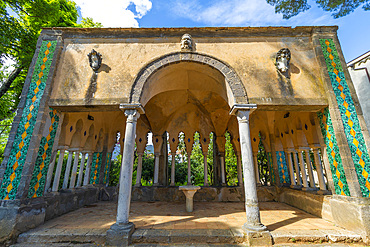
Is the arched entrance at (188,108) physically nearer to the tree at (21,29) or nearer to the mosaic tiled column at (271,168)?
the mosaic tiled column at (271,168)

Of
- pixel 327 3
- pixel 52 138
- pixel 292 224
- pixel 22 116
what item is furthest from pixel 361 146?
pixel 22 116

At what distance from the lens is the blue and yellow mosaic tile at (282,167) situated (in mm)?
8117

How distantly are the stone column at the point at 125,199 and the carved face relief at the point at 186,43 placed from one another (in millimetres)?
2631

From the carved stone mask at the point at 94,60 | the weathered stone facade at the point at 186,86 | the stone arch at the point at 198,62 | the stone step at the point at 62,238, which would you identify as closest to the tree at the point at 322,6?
the weathered stone facade at the point at 186,86

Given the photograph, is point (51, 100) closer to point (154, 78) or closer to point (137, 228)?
point (154, 78)

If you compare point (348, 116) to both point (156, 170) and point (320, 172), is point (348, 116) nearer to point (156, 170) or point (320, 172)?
point (320, 172)

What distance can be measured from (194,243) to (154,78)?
477 cm

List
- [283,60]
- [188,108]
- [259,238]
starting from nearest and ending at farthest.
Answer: [259,238] < [283,60] < [188,108]

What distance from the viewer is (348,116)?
4781 mm

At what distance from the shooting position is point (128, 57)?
5527 mm

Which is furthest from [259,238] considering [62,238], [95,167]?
[95,167]

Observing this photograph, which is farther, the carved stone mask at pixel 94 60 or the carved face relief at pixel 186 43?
the carved face relief at pixel 186 43

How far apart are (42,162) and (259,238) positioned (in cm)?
596

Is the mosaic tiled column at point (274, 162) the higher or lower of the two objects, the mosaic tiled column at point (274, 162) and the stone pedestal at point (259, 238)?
the higher
